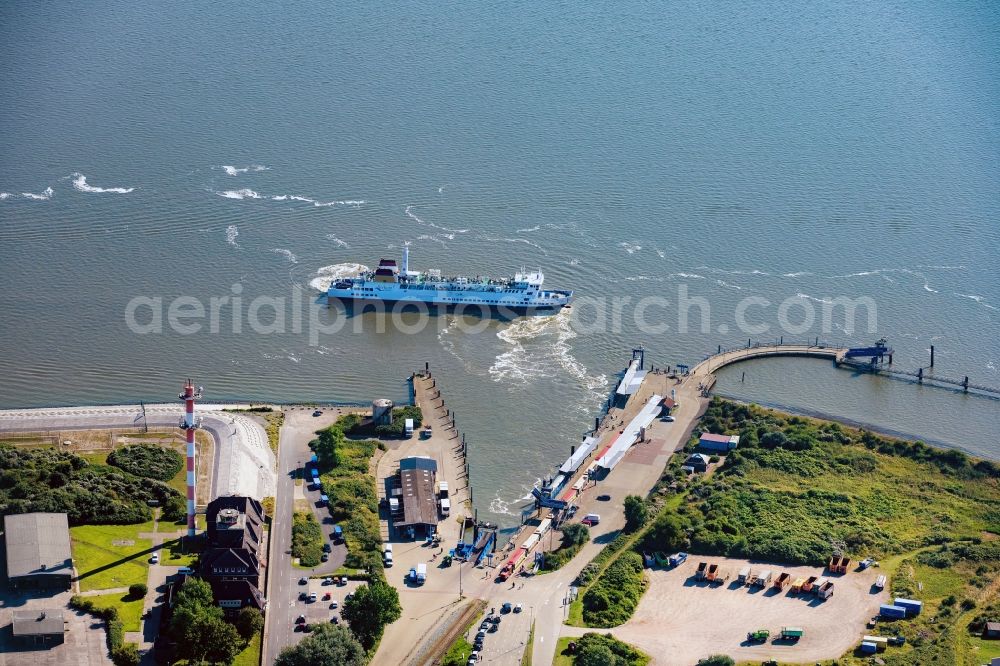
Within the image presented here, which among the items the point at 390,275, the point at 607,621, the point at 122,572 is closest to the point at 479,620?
the point at 607,621

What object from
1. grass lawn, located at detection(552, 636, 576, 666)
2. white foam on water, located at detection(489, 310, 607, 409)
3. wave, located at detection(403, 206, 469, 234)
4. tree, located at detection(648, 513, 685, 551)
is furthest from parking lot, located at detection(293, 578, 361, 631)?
wave, located at detection(403, 206, 469, 234)

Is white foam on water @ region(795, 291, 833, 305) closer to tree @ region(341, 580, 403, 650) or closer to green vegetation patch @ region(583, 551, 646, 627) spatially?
green vegetation patch @ region(583, 551, 646, 627)

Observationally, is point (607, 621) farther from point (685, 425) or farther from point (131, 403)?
point (131, 403)

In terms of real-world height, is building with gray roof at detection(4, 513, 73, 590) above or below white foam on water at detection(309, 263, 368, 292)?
below

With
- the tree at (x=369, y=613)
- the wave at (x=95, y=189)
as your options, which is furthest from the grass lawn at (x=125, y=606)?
the wave at (x=95, y=189)

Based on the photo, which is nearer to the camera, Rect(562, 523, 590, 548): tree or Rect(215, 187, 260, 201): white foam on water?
Rect(562, 523, 590, 548): tree

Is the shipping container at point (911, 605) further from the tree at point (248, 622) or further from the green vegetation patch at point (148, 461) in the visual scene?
the green vegetation patch at point (148, 461)

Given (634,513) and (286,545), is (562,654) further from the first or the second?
(286,545)
